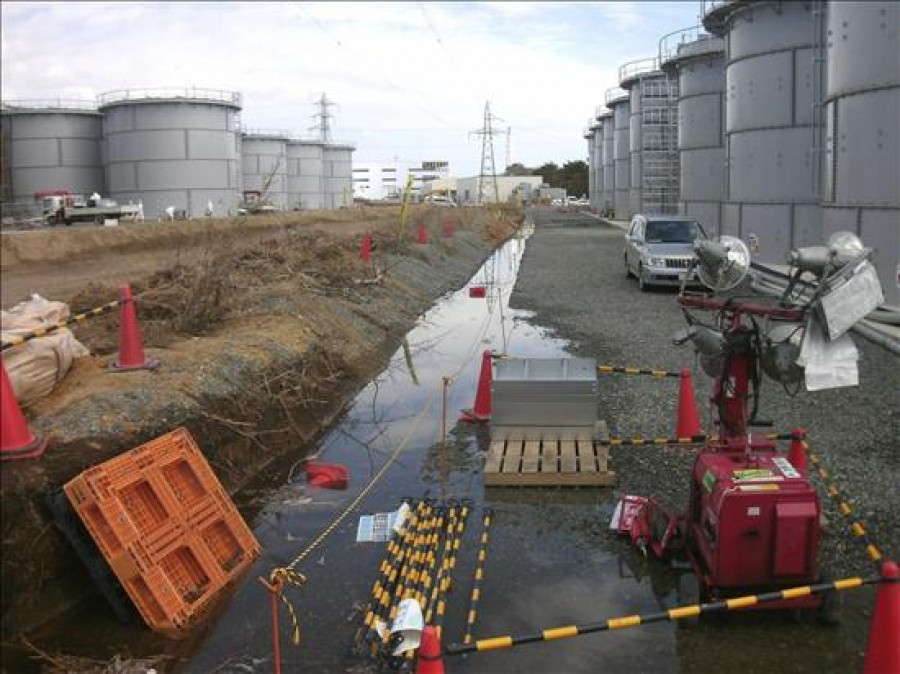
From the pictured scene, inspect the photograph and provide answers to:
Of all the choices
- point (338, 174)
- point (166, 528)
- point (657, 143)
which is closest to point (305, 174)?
point (338, 174)

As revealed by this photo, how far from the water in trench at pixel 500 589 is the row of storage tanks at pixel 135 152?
139 ft

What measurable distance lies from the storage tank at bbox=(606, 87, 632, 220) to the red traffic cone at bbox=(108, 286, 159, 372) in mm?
58908

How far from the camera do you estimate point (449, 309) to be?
2144 cm

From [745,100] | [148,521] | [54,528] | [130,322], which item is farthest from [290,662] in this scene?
[745,100]

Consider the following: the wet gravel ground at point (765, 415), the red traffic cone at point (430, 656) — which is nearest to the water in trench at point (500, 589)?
the wet gravel ground at point (765, 415)

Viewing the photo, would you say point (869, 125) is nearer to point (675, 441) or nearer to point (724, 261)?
point (675, 441)

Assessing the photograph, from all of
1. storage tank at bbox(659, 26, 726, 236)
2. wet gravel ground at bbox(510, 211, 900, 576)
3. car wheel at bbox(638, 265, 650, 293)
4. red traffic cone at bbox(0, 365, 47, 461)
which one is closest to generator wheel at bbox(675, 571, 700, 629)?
wet gravel ground at bbox(510, 211, 900, 576)

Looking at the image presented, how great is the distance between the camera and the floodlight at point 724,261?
5758 millimetres

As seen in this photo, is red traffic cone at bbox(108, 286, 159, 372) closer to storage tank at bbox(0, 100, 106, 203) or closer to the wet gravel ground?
the wet gravel ground

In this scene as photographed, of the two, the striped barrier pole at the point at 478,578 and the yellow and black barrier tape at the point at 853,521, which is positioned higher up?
the yellow and black barrier tape at the point at 853,521

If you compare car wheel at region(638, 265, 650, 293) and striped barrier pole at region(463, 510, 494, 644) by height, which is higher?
car wheel at region(638, 265, 650, 293)

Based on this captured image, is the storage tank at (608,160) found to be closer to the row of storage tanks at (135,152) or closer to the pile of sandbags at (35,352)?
the row of storage tanks at (135,152)

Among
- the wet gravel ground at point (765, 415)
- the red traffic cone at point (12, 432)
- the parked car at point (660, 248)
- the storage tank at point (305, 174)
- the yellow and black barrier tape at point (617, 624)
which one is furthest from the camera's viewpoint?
the storage tank at point (305, 174)

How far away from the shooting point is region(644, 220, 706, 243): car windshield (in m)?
21.9
